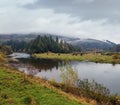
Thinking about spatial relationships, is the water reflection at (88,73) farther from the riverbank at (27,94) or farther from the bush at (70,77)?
the riverbank at (27,94)

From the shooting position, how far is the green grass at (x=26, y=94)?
20.8 m

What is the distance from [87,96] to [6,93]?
33.6ft

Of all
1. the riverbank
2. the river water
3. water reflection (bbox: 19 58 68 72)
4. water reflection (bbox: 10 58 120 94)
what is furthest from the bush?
water reflection (bbox: 19 58 68 72)

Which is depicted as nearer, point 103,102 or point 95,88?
point 103,102

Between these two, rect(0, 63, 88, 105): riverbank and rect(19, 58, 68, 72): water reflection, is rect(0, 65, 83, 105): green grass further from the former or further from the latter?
rect(19, 58, 68, 72): water reflection

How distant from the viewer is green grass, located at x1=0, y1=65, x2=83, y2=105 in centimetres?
2077

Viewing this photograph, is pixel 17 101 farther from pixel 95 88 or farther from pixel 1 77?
pixel 95 88

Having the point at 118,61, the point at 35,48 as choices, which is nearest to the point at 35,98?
the point at 118,61

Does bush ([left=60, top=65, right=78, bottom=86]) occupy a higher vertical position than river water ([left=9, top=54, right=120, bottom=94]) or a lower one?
higher

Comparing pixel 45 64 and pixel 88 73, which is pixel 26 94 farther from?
pixel 45 64

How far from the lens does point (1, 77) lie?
27.5 meters

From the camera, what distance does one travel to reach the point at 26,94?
74.4 feet

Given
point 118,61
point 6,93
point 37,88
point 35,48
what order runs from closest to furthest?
1. point 6,93
2. point 37,88
3. point 118,61
4. point 35,48

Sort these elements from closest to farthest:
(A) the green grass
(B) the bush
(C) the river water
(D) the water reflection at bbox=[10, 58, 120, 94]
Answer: (A) the green grass → (B) the bush → (C) the river water → (D) the water reflection at bbox=[10, 58, 120, 94]
